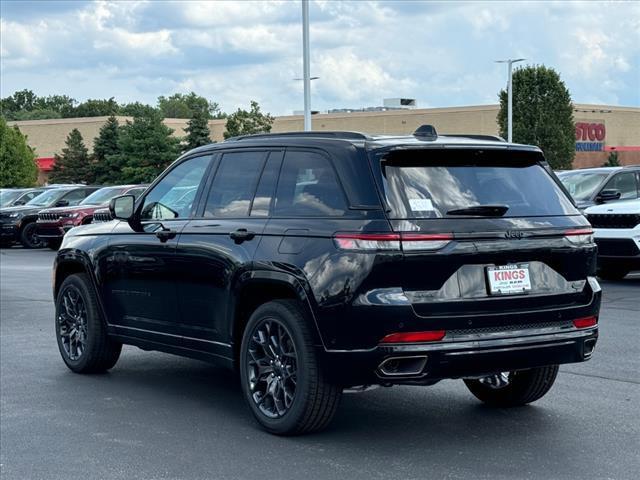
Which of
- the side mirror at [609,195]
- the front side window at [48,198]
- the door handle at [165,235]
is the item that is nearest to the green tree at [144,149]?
the front side window at [48,198]

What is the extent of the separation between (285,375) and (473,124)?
7006 centimetres

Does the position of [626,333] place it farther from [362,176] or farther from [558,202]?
[362,176]

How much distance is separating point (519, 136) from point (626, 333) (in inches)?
2249

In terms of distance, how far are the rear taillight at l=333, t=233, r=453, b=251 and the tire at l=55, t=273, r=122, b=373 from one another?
3.37 meters

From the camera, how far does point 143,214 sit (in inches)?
345

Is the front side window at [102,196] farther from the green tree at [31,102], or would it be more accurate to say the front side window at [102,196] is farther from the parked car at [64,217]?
the green tree at [31,102]

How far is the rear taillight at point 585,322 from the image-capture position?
702 centimetres

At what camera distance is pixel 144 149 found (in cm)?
7119

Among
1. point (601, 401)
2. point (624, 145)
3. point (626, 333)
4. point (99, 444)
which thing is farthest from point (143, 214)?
point (624, 145)

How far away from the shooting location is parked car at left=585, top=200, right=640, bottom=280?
1628 cm

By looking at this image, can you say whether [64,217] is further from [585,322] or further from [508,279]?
[508,279]

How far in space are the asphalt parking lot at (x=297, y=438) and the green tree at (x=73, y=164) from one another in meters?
66.1

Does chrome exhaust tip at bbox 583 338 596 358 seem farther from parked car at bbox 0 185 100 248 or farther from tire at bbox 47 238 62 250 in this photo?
parked car at bbox 0 185 100 248

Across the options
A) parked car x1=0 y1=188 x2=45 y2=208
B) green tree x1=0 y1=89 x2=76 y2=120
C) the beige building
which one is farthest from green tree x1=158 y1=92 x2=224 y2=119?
parked car x1=0 y1=188 x2=45 y2=208
